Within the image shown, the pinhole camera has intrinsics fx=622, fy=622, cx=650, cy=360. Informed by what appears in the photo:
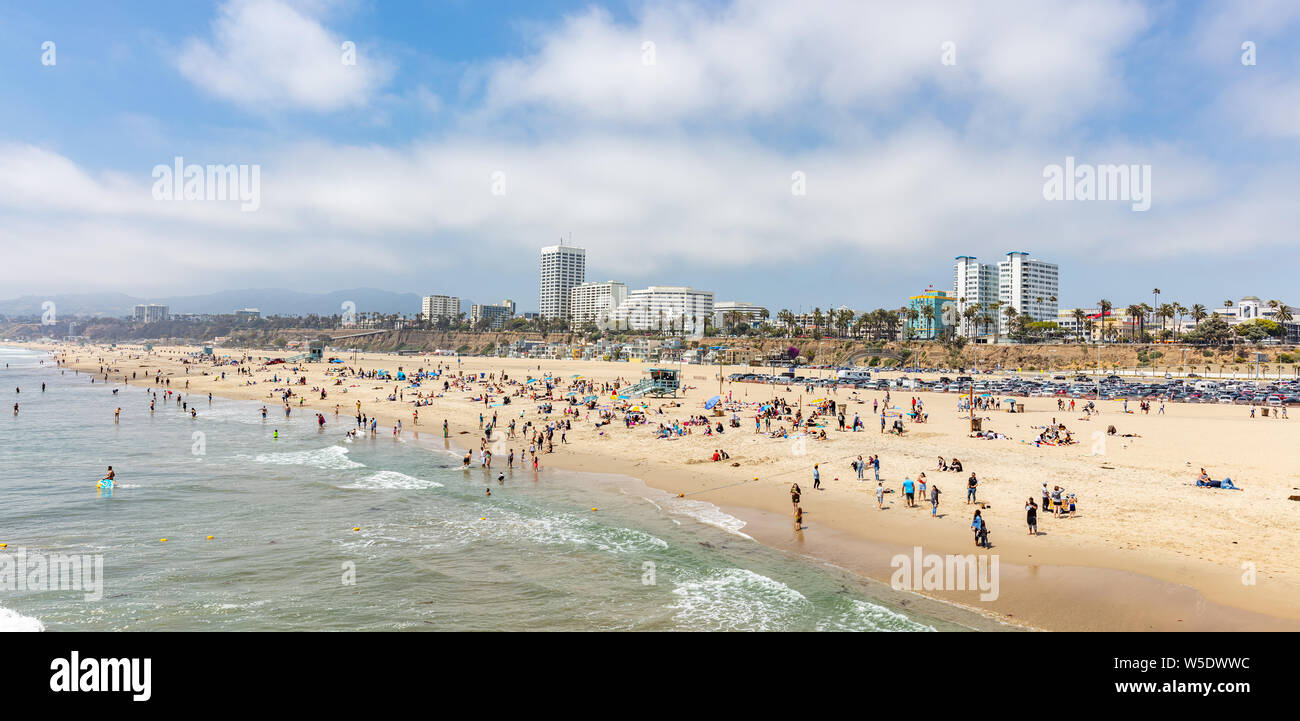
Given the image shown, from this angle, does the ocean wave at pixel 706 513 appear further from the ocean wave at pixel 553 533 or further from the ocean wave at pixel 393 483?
the ocean wave at pixel 393 483

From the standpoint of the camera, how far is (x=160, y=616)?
12914 millimetres

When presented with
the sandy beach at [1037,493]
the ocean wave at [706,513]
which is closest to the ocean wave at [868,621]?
the sandy beach at [1037,493]

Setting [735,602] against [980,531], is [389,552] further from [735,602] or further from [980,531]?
[980,531]

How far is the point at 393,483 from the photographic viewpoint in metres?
25.3

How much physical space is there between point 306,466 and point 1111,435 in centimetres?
4038

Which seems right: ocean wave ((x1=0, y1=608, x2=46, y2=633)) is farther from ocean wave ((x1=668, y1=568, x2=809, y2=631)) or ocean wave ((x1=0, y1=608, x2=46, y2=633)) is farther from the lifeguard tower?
the lifeguard tower

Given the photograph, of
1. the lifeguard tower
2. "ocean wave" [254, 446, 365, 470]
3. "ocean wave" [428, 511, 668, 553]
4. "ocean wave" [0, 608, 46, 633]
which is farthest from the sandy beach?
"ocean wave" [0, 608, 46, 633]

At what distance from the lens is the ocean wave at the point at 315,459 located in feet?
94.7

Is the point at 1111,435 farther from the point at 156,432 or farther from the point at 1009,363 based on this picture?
the point at 1009,363

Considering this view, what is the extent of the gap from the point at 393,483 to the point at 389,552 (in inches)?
359

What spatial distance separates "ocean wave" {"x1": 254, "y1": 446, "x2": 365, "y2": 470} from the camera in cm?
2886

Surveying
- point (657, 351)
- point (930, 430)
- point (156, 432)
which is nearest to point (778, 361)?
point (657, 351)

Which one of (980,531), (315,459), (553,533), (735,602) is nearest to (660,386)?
(315,459)
